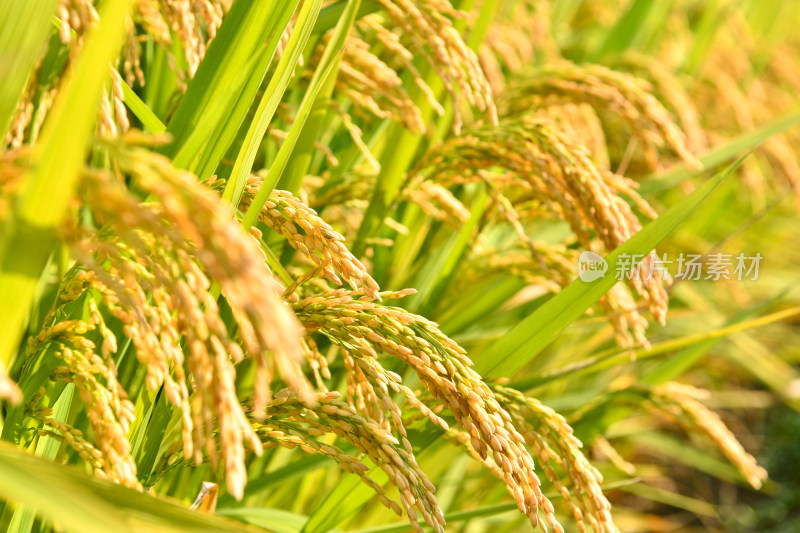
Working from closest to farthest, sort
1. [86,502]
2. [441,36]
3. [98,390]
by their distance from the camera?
[86,502] → [98,390] → [441,36]

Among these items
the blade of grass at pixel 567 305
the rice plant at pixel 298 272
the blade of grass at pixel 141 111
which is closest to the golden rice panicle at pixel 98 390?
the rice plant at pixel 298 272

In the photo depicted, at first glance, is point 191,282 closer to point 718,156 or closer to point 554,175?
point 554,175

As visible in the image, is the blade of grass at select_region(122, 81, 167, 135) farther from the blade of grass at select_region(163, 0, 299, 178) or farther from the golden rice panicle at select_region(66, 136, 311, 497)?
the golden rice panicle at select_region(66, 136, 311, 497)

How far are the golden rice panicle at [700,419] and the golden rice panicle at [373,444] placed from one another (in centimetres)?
91

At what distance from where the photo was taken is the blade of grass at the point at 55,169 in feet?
2.27

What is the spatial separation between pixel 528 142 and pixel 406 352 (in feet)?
1.98

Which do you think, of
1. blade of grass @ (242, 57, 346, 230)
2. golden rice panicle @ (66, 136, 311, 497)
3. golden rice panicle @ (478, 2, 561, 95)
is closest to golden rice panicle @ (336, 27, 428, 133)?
blade of grass @ (242, 57, 346, 230)

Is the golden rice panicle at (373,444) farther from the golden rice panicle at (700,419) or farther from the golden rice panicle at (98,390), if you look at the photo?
the golden rice panicle at (700,419)

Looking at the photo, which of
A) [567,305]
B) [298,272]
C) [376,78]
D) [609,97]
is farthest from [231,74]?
[609,97]

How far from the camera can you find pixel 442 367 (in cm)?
99

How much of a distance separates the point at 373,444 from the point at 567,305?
1.54 feet

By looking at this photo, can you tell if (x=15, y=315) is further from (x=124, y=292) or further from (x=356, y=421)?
(x=356, y=421)

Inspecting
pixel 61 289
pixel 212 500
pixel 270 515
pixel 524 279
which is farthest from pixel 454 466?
pixel 61 289

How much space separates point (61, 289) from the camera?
3.21ft
